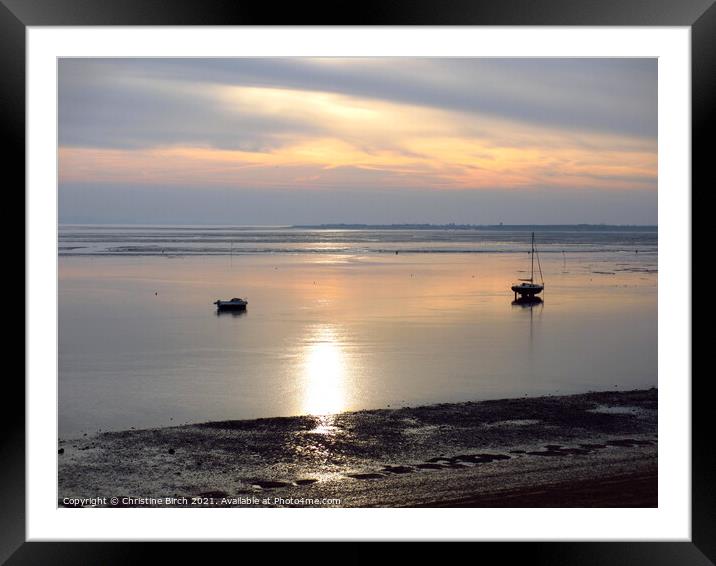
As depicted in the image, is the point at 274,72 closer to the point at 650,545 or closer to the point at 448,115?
the point at 448,115

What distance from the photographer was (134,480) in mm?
4734

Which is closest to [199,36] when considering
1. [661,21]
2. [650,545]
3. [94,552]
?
[661,21]

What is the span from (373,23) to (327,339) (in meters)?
9.21

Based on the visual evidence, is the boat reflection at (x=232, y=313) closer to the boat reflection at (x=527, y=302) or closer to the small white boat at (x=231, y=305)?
the small white boat at (x=231, y=305)

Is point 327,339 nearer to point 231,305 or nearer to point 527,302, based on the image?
point 231,305

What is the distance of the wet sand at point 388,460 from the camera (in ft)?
14.9

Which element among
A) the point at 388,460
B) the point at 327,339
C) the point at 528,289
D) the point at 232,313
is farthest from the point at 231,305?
the point at 388,460

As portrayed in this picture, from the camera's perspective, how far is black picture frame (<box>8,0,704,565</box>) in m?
2.50

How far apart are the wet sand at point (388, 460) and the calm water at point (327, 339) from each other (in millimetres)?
966

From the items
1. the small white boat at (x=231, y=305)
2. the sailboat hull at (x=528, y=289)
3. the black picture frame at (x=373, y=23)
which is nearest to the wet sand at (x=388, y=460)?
the black picture frame at (x=373, y=23)

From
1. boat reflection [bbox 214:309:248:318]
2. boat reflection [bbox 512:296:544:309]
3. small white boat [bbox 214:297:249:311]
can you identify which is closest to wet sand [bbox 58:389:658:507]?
boat reflection [bbox 214:309:248:318]

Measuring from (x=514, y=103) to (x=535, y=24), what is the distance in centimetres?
4241

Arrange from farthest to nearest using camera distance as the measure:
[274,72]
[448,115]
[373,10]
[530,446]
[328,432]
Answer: [448,115]
[274,72]
[328,432]
[530,446]
[373,10]

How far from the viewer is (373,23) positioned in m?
2.51
